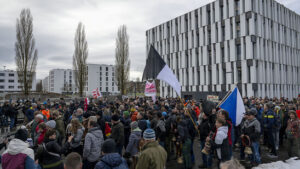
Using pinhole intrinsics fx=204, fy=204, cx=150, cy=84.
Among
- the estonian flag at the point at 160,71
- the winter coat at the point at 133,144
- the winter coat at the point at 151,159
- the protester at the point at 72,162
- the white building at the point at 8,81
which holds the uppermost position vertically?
the white building at the point at 8,81

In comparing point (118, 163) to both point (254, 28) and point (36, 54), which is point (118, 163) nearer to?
point (36, 54)

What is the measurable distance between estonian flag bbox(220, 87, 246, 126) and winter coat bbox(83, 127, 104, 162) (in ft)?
12.8

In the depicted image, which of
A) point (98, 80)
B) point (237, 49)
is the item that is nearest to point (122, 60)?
point (237, 49)

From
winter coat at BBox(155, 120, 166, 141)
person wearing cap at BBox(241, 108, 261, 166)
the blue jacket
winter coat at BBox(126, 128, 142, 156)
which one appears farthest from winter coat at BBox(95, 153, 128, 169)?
the blue jacket

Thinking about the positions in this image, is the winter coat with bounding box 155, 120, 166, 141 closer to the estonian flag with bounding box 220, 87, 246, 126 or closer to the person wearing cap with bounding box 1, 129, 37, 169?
the estonian flag with bounding box 220, 87, 246, 126

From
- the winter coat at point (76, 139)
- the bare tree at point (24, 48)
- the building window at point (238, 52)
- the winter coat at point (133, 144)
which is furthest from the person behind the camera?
the building window at point (238, 52)

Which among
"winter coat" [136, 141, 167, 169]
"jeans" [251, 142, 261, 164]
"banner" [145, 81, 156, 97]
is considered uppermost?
"banner" [145, 81, 156, 97]

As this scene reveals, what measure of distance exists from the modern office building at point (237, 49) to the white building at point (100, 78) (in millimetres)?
58529

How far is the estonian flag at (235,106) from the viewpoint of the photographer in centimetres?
609

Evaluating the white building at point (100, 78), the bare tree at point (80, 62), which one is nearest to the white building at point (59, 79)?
the white building at point (100, 78)

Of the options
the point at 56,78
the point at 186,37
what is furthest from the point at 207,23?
the point at 56,78

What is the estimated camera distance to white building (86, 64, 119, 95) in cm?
9506

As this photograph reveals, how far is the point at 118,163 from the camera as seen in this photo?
3055 mm

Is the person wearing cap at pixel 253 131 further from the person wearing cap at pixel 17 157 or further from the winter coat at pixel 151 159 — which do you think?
the person wearing cap at pixel 17 157
